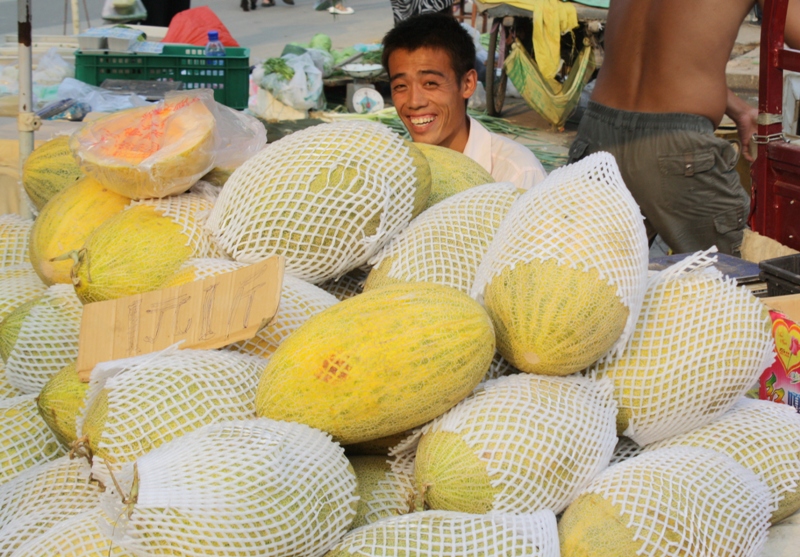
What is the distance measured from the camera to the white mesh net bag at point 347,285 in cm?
200

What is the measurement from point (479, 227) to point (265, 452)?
2.67 ft

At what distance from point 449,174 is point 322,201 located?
55cm

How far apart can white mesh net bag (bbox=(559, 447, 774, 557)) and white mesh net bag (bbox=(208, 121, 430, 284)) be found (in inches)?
30.0

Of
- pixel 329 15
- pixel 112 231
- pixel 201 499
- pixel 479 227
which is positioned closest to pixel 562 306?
pixel 479 227

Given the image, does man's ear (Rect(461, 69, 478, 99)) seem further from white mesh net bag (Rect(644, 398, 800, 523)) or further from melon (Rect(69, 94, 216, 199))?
white mesh net bag (Rect(644, 398, 800, 523))

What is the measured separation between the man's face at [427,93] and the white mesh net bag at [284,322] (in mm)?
1764

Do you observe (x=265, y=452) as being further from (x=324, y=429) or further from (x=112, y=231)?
(x=112, y=231)

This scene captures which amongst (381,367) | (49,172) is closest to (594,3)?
(49,172)

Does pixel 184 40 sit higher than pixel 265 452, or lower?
higher

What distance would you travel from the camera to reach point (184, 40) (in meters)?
6.19

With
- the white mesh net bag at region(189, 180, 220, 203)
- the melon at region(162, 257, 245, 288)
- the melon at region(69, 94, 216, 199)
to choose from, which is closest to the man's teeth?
the melon at region(69, 94, 216, 199)

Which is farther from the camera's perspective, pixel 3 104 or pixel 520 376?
pixel 3 104

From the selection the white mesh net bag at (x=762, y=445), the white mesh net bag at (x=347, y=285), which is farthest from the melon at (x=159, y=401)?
the white mesh net bag at (x=762, y=445)

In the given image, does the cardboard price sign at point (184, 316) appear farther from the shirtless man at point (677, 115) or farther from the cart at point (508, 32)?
the cart at point (508, 32)
